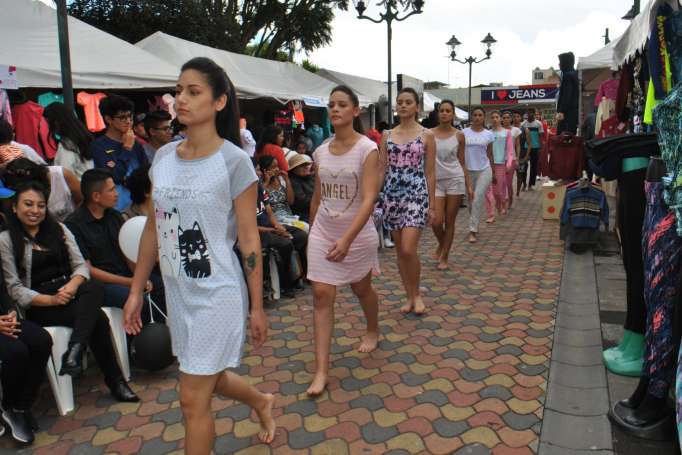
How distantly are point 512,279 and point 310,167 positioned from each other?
8.27 ft

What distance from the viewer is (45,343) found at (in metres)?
3.05

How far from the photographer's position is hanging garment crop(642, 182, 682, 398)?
8.57 ft

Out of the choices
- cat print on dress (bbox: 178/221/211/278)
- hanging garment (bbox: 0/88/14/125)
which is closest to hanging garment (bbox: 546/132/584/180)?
hanging garment (bbox: 0/88/14/125)

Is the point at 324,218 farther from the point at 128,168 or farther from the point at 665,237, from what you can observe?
the point at 128,168

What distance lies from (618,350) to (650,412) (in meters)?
0.83

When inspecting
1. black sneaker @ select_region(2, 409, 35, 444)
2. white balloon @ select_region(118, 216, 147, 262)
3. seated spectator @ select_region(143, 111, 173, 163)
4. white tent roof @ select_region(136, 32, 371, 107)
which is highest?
white tent roof @ select_region(136, 32, 371, 107)

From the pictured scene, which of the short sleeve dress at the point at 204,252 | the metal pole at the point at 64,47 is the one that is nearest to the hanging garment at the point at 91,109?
the metal pole at the point at 64,47

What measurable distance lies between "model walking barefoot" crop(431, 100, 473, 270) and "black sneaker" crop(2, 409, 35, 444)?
13.6ft

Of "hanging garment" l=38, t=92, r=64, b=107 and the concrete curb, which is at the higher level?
"hanging garment" l=38, t=92, r=64, b=107

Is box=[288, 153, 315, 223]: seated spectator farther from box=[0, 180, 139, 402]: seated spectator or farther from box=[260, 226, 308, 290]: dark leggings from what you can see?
box=[0, 180, 139, 402]: seated spectator

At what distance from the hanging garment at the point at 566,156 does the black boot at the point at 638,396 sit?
5.73 meters

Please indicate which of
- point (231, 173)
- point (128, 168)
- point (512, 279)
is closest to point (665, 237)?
point (231, 173)

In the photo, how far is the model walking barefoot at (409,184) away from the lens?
175 inches

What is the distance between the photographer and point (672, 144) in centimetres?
250
